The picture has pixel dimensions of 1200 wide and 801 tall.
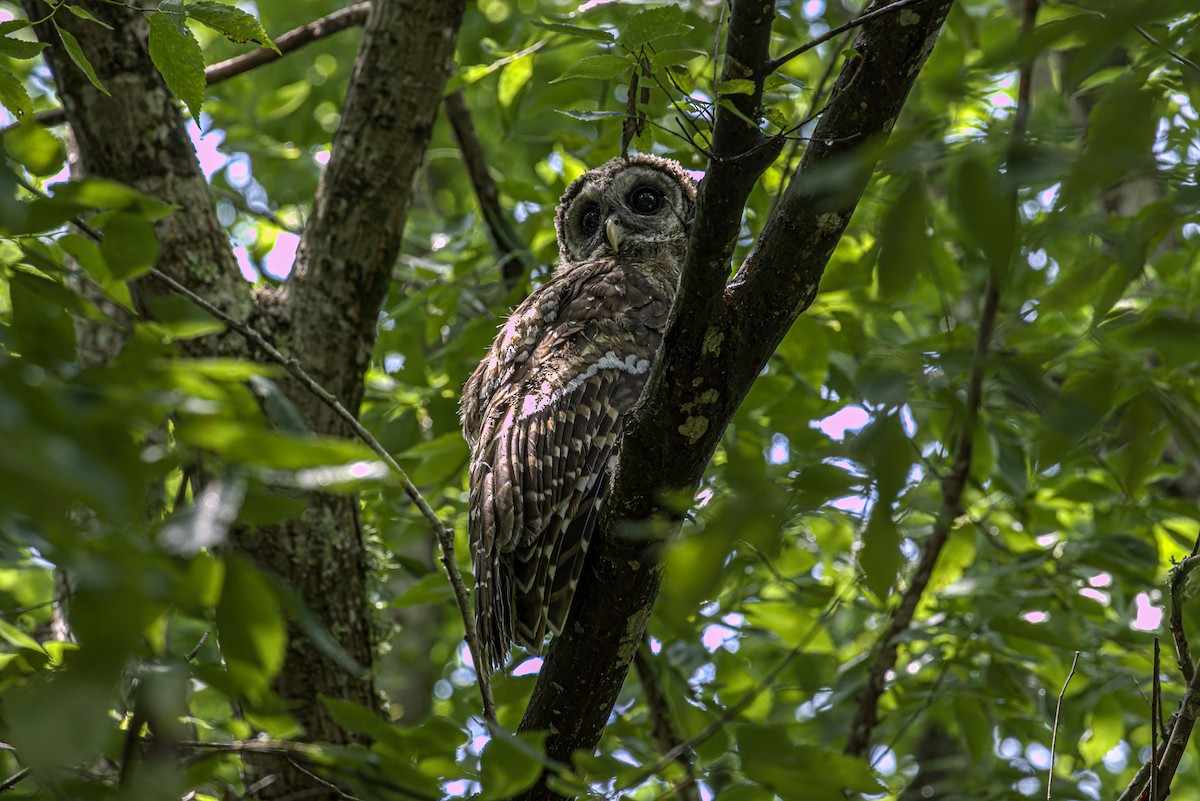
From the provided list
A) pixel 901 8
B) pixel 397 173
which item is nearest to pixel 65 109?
pixel 397 173

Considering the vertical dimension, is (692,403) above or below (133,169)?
below

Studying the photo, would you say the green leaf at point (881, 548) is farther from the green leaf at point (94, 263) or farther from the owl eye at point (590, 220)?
the owl eye at point (590, 220)

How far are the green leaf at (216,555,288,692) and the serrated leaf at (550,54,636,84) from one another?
4.12ft

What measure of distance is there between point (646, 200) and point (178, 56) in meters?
2.55

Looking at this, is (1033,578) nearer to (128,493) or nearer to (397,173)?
(397,173)

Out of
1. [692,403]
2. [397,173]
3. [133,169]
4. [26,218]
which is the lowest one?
[26,218]

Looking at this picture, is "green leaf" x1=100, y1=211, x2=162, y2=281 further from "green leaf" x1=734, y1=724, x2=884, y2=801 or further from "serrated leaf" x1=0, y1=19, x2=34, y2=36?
"green leaf" x1=734, y1=724, x2=884, y2=801

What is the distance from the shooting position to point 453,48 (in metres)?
3.73

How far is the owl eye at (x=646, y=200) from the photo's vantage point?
4336 mm

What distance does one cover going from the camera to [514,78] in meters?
3.79

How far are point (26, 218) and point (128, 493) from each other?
0.47 metres

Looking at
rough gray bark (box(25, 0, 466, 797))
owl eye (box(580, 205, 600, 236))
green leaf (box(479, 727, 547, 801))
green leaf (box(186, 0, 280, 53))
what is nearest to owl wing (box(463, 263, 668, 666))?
rough gray bark (box(25, 0, 466, 797))

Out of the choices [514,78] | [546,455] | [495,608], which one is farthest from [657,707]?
[514,78]

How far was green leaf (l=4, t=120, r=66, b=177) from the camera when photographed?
1623mm
